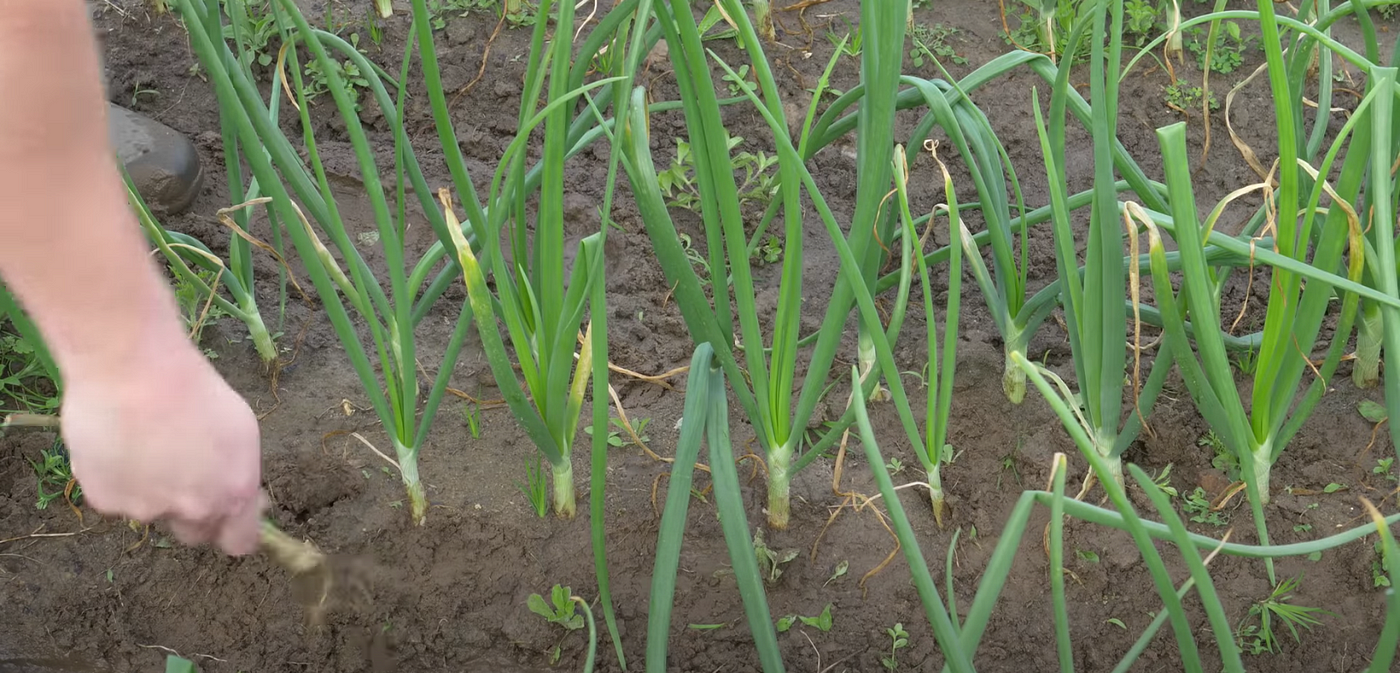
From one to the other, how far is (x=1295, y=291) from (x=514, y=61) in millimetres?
1647

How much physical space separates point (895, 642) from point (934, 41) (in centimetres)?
148

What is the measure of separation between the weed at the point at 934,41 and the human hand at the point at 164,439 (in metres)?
1.87

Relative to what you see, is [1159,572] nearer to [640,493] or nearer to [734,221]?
[734,221]

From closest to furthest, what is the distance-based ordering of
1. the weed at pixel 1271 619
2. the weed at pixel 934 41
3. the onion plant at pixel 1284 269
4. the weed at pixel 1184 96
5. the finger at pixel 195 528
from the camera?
the finger at pixel 195 528 → the onion plant at pixel 1284 269 → the weed at pixel 1271 619 → the weed at pixel 1184 96 → the weed at pixel 934 41

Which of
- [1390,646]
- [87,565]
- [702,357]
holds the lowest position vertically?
[87,565]

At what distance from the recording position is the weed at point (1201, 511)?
1545mm

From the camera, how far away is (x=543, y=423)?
1449mm

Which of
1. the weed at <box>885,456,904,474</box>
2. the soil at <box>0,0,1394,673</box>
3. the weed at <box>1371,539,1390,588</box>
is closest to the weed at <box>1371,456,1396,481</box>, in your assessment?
the soil at <box>0,0,1394,673</box>

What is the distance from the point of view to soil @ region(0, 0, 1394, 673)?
4.77 feet

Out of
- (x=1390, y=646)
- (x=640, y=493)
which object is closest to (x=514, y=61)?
(x=640, y=493)

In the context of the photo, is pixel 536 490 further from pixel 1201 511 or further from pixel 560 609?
pixel 1201 511

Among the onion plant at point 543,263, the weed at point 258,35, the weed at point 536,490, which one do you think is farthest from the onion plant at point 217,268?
the weed at point 258,35

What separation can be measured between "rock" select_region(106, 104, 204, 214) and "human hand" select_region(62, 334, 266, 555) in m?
1.39

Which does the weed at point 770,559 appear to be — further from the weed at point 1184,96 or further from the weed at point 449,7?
the weed at point 449,7
